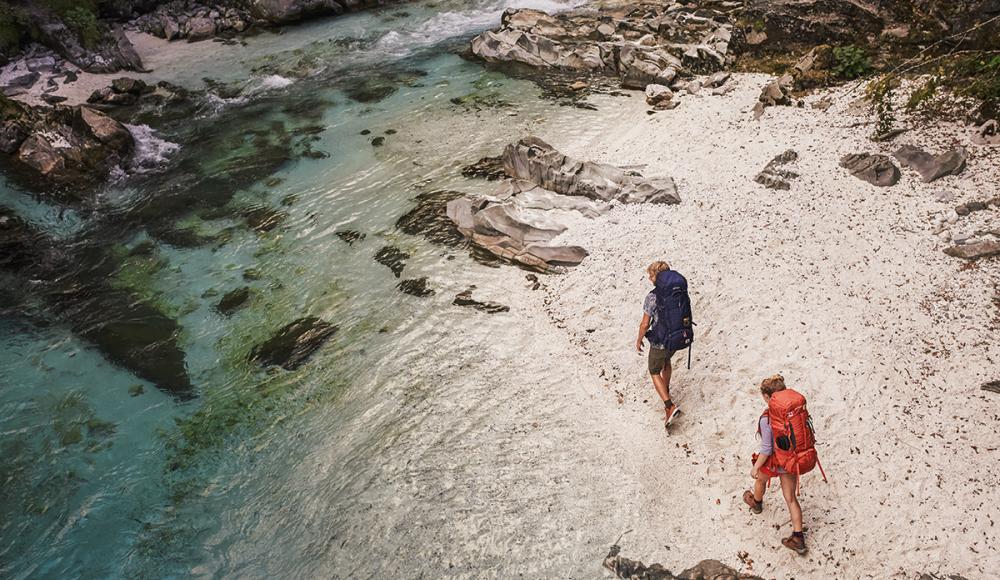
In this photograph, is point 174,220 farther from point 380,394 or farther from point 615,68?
point 615,68

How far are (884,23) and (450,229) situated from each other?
16.9 m

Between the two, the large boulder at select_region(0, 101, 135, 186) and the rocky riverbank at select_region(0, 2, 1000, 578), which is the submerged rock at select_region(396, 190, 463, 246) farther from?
the large boulder at select_region(0, 101, 135, 186)

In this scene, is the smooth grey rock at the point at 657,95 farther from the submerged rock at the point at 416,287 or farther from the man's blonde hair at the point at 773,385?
the man's blonde hair at the point at 773,385

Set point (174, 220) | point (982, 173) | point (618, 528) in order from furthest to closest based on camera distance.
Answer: point (174, 220)
point (982, 173)
point (618, 528)

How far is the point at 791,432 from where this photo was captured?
7.29m

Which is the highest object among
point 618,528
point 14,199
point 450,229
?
point 14,199

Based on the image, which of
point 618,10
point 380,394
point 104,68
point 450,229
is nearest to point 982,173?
point 450,229

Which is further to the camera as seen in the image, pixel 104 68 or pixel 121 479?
pixel 104 68

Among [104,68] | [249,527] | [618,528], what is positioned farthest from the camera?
[104,68]

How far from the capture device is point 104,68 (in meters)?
28.6

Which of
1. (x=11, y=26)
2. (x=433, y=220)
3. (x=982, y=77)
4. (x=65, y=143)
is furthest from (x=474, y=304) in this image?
(x=11, y=26)

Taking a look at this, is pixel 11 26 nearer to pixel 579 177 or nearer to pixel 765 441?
pixel 579 177

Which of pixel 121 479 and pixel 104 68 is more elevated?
pixel 104 68

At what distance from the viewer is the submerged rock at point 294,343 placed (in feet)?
41.6
